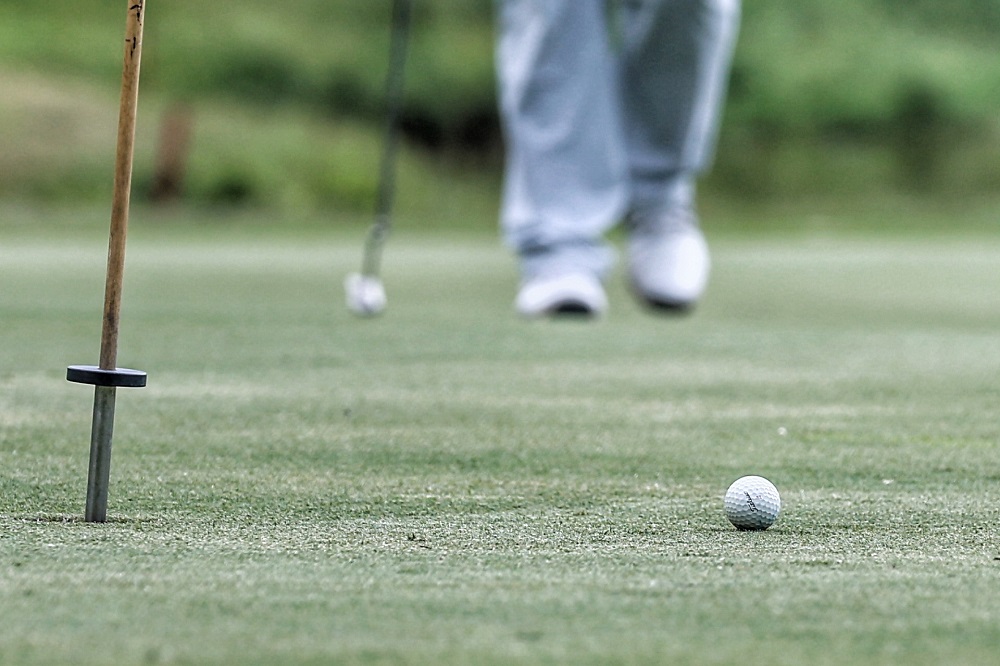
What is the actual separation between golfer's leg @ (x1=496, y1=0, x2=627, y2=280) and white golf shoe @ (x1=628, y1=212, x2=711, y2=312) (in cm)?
25

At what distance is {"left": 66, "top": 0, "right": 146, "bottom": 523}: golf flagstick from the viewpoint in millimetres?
1634

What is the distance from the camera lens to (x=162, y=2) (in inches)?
822

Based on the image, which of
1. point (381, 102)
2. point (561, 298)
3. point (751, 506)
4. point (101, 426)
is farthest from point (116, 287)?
point (381, 102)

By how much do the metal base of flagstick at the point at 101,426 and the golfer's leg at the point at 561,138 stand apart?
2.79m

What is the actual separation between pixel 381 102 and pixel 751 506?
18.2m

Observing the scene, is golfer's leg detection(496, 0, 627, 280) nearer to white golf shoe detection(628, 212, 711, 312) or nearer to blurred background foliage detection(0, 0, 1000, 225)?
white golf shoe detection(628, 212, 711, 312)

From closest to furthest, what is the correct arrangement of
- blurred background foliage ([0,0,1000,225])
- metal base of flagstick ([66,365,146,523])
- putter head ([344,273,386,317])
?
metal base of flagstick ([66,365,146,523]), putter head ([344,273,386,317]), blurred background foliage ([0,0,1000,225])

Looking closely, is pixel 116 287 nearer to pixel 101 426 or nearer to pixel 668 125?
pixel 101 426

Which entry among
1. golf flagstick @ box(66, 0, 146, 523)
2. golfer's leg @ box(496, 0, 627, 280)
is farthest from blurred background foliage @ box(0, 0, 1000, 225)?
golf flagstick @ box(66, 0, 146, 523)

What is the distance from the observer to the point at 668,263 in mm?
4773

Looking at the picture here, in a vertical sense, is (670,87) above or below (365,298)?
above

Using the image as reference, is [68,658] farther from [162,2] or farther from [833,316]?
[162,2]

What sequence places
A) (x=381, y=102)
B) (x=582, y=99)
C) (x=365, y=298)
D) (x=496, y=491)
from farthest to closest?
(x=381, y=102) < (x=582, y=99) < (x=365, y=298) < (x=496, y=491)

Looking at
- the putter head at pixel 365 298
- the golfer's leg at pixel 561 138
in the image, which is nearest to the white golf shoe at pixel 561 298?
Result: the golfer's leg at pixel 561 138
